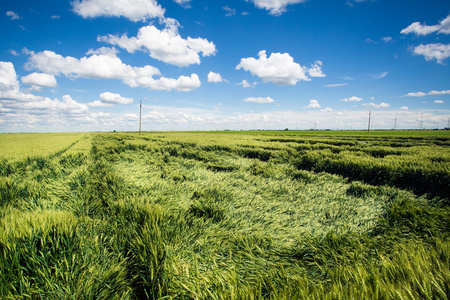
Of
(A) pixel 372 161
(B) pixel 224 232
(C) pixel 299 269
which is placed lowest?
(C) pixel 299 269

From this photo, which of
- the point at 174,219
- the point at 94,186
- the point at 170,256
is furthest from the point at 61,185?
the point at 170,256

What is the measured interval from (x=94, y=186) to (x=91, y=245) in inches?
97.3

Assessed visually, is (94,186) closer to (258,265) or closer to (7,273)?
(7,273)

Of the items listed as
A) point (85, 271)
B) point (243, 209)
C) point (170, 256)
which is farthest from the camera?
point (243, 209)

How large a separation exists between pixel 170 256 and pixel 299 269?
1.24 metres

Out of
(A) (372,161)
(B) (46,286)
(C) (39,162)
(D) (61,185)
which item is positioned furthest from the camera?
(C) (39,162)

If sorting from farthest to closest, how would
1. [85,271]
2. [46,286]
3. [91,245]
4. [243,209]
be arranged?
[243,209]
[91,245]
[85,271]
[46,286]

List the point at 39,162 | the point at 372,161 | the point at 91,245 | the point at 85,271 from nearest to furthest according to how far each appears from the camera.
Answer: the point at 85,271 < the point at 91,245 < the point at 372,161 < the point at 39,162

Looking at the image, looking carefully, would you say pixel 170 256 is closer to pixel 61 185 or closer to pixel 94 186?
pixel 94 186

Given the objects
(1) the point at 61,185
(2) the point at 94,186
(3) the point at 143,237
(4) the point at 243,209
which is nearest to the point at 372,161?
(4) the point at 243,209

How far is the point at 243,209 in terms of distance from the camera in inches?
114

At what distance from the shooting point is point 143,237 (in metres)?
1.75

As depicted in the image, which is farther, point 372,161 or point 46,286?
point 372,161

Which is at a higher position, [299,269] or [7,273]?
[7,273]
